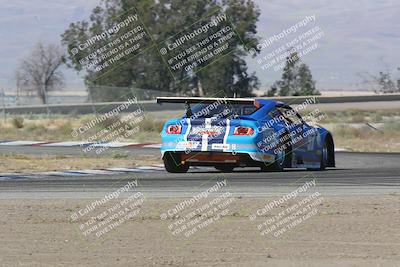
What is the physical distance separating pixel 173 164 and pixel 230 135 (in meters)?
1.62

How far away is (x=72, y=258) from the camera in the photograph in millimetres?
7668

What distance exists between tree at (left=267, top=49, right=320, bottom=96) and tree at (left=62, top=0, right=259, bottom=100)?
359cm

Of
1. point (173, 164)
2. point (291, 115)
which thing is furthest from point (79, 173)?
point (291, 115)

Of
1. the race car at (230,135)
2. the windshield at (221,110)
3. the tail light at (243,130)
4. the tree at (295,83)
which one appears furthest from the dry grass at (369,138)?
the tree at (295,83)

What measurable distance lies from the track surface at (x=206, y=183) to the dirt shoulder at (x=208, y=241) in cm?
172

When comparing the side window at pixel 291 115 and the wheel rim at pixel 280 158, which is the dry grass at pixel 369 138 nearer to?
the side window at pixel 291 115

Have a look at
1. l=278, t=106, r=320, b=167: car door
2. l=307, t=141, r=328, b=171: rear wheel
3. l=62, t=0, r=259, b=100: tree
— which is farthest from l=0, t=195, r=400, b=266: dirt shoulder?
l=62, t=0, r=259, b=100: tree

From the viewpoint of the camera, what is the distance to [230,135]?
1477 centimetres

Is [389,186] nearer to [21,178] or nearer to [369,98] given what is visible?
[21,178]

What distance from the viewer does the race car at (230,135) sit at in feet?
48.4

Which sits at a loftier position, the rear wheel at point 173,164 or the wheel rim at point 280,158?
the rear wheel at point 173,164

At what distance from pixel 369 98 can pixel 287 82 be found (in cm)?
903

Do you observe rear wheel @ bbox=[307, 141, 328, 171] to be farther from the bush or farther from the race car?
the bush

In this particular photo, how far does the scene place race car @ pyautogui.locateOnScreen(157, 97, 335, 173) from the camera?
14.8 metres
